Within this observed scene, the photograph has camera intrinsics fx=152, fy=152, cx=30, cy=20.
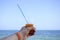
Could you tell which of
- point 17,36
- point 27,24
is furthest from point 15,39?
point 27,24

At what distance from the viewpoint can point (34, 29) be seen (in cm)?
91

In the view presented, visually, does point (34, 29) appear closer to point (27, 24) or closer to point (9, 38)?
point (27, 24)

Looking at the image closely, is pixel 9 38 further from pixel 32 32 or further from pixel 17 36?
pixel 32 32

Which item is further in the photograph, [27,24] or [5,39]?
[27,24]

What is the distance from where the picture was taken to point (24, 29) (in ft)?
2.97

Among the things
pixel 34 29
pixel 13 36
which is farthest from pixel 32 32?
pixel 13 36

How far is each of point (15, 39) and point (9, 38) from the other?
3cm

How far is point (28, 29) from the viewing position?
0.89m

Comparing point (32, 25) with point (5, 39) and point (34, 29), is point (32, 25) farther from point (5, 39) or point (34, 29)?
point (5, 39)

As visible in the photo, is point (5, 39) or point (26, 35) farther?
point (26, 35)

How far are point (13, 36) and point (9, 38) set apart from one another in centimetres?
4

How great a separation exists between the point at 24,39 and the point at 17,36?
6 cm

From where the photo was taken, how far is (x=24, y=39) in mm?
877

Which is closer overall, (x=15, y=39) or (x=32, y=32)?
(x=15, y=39)
